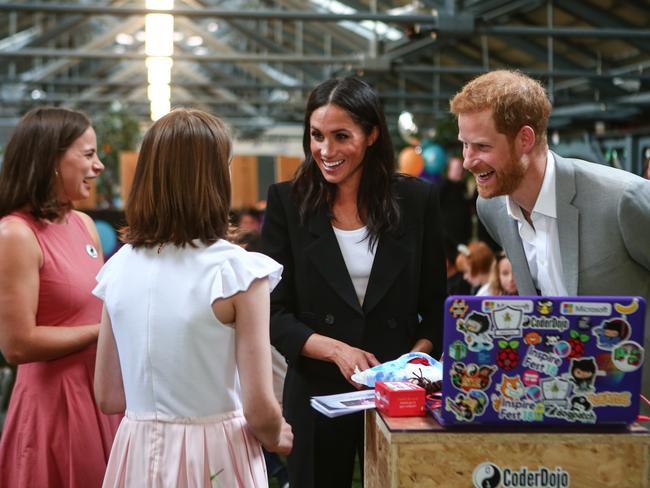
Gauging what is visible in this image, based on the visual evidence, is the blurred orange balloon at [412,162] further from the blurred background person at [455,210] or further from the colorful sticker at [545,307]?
the colorful sticker at [545,307]

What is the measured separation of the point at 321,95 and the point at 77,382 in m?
0.98

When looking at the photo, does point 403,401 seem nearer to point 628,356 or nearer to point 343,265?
point 628,356

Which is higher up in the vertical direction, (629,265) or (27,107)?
(27,107)

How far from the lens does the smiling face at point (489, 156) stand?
1.93m

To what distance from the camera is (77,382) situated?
224 centimetres

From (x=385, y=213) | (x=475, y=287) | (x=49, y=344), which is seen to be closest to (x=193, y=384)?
(x=49, y=344)

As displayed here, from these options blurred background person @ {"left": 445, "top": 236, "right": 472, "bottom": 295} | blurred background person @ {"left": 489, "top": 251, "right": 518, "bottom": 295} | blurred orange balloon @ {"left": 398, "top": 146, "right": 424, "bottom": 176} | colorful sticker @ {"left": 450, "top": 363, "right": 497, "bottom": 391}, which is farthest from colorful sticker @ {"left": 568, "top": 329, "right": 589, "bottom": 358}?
blurred orange balloon @ {"left": 398, "top": 146, "right": 424, "bottom": 176}

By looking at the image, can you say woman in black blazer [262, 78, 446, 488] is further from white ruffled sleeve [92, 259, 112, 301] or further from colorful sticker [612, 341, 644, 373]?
colorful sticker [612, 341, 644, 373]

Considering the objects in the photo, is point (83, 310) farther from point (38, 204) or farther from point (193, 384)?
point (193, 384)

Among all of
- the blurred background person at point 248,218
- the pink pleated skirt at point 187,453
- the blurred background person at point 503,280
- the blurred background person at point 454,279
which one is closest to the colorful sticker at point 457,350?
the pink pleated skirt at point 187,453

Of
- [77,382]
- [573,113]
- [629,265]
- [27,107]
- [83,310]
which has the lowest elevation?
[77,382]

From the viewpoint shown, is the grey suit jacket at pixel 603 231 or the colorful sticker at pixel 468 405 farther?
the grey suit jacket at pixel 603 231

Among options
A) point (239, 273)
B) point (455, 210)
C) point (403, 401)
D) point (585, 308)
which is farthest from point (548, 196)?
point (455, 210)

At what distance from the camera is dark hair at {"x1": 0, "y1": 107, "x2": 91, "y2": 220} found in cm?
226
